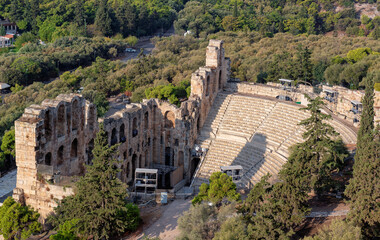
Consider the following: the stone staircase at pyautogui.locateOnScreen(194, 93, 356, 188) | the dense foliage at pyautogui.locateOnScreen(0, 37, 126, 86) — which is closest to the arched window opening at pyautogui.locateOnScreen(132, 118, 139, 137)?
the stone staircase at pyautogui.locateOnScreen(194, 93, 356, 188)

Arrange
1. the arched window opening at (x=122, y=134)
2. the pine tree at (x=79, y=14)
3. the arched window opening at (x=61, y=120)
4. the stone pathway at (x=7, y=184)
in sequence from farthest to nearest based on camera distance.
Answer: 1. the pine tree at (x=79, y=14)
2. the stone pathway at (x=7, y=184)
3. the arched window opening at (x=122, y=134)
4. the arched window opening at (x=61, y=120)

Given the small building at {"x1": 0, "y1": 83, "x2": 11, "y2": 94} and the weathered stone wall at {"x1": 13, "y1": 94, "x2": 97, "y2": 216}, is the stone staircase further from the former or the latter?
the small building at {"x1": 0, "y1": 83, "x2": 11, "y2": 94}

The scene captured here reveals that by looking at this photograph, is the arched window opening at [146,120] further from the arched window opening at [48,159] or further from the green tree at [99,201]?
the green tree at [99,201]

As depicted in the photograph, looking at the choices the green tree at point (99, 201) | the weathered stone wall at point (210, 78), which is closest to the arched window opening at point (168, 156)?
the weathered stone wall at point (210, 78)

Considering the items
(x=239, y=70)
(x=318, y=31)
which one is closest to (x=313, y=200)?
(x=239, y=70)

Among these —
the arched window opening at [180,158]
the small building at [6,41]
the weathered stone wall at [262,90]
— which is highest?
the weathered stone wall at [262,90]

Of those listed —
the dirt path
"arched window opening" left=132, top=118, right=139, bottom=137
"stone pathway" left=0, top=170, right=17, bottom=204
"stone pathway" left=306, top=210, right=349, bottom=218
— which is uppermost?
"arched window opening" left=132, top=118, right=139, bottom=137
